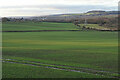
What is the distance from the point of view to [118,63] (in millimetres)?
30250

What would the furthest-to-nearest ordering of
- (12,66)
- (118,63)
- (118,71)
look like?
1. (118,63)
2. (12,66)
3. (118,71)

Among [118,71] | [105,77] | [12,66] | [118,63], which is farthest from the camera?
[118,63]

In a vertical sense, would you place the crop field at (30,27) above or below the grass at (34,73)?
above

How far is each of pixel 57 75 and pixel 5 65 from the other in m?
8.38

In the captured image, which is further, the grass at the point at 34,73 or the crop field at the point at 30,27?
the crop field at the point at 30,27

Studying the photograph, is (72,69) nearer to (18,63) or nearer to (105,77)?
(105,77)

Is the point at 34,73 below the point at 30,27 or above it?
below

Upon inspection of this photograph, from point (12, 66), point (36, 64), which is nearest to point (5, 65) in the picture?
point (12, 66)

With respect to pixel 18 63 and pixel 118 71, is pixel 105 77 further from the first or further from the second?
pixel 18 63

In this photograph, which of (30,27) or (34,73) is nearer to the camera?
(34,73)

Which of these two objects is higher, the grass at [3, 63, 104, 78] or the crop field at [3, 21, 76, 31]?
the crop field at [3, 21, 76, 31]

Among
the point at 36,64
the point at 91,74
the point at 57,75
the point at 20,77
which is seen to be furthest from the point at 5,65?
the point at 91,74

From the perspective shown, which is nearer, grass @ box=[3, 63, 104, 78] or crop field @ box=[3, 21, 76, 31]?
grass @ box=[3, 63, 104, 78]

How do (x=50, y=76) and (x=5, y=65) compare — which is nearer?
(x=50, y=76)
